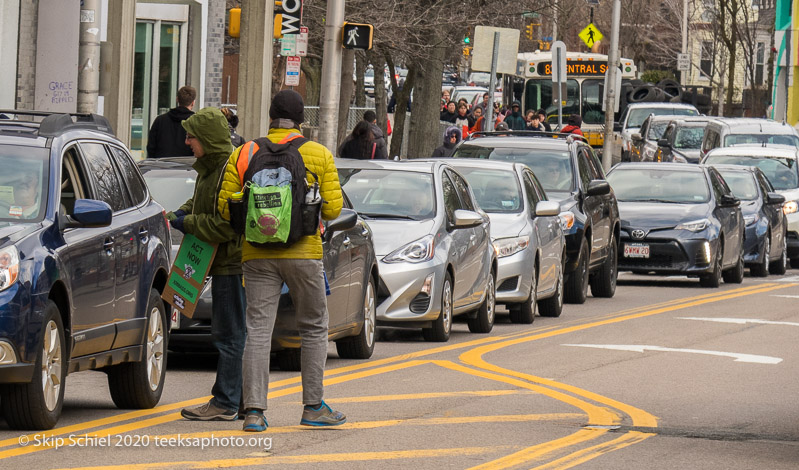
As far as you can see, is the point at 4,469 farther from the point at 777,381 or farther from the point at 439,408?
the point at 777,381

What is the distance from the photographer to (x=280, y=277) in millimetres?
8883

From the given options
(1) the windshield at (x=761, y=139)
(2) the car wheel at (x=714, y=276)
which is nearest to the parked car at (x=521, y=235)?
(2) the car wheel at (x=714, y=276)

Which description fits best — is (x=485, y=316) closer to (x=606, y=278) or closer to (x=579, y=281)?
(x=579, y=281)

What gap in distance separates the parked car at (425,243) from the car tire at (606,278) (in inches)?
207

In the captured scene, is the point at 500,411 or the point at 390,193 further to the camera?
the point at 390,193

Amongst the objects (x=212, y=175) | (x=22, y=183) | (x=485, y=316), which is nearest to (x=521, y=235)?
(x=485, y=316)

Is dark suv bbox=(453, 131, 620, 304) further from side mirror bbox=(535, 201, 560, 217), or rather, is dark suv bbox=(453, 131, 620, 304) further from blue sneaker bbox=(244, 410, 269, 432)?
blue sneaker bbox=(244, 410, 269, 432)

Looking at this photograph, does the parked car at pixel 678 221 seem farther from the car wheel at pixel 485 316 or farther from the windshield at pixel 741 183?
the car wheel at pixel 485 316

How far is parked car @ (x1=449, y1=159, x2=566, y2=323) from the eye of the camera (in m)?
17.2

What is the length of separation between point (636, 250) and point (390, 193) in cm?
828

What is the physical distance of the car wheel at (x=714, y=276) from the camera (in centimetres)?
2325

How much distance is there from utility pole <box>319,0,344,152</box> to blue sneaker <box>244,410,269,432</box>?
1467 centimetres

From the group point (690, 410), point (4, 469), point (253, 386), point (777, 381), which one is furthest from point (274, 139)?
point (777, 381)

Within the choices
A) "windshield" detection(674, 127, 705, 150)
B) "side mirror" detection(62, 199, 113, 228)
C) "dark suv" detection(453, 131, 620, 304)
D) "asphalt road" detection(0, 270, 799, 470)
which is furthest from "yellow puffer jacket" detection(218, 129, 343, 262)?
"windshield" detection(674, 127, 705, 150)
